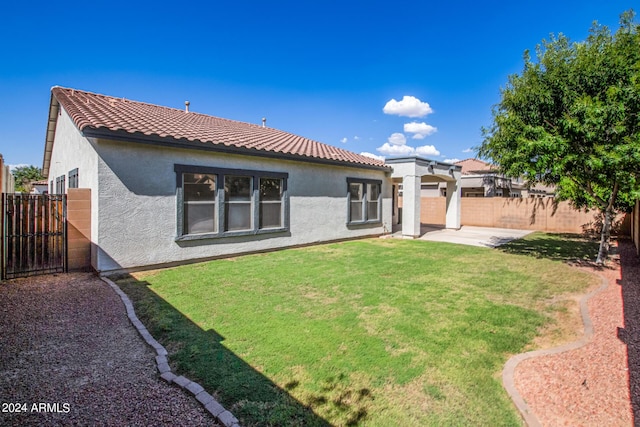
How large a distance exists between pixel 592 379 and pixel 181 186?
8.96 meters

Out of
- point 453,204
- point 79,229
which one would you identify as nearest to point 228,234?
point 79,229

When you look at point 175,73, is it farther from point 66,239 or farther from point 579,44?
point 579,44

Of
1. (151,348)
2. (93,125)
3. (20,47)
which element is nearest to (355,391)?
(151,348)

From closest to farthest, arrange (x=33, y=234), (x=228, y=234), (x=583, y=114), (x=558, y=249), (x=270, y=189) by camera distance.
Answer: (x=33, y=234), (x=583, y=114), (x=228, y=234), (x=270, y=189), (x=558, y=249)

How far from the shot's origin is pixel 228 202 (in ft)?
32.0

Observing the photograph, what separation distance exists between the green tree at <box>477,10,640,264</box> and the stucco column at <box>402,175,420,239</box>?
4947 millimetres

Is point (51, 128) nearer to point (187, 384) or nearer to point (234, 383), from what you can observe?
point (187, 384)

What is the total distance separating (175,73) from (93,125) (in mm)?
11191

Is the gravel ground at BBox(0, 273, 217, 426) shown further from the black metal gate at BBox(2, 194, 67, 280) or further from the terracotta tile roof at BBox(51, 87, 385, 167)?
the terracotta tile roof at BBox(51, 87, 385, 167)

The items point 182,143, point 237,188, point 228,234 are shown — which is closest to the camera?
point 182,143

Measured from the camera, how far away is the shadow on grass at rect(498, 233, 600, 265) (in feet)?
35.6

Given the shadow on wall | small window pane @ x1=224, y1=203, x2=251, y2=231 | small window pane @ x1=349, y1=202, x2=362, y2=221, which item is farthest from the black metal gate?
the shadow on wall

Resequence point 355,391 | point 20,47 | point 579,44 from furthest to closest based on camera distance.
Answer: point 20,47 < point 579,44 < point 355,391

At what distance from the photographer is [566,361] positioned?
12.9ft
